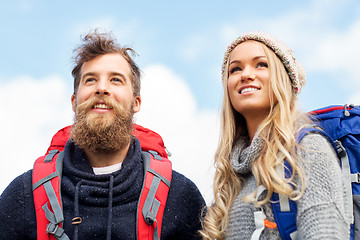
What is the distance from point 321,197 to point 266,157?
566 millimetres

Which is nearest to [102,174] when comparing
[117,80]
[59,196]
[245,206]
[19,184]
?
[59,196]

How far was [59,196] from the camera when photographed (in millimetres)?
4066

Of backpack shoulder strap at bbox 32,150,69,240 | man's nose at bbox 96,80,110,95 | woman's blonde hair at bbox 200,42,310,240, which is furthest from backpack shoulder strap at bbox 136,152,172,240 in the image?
man's nose at bbox 96,80,110,95

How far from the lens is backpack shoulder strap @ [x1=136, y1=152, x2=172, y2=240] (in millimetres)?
4031

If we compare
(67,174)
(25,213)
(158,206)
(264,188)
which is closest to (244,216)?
(264,188)

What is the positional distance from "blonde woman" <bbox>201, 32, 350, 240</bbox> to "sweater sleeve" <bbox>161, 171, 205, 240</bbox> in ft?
1.99

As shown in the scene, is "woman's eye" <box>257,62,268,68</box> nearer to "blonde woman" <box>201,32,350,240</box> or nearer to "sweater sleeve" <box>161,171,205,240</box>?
"blonde woman" <box>201,32,350,240</box>

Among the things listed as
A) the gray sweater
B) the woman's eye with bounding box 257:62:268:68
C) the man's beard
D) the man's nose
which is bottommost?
the gray sweater

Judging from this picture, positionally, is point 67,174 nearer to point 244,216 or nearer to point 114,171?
point 114,171

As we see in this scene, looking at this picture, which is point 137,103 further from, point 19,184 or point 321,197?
point 321,197

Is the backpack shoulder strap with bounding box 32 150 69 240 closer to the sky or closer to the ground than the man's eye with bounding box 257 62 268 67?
closer to the ground

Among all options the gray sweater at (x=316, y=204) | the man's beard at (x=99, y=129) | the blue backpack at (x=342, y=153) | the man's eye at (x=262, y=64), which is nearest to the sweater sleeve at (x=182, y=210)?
the man's beard at (x=99, y=129)

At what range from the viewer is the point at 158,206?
4152mm

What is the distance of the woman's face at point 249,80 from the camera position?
146 inches
